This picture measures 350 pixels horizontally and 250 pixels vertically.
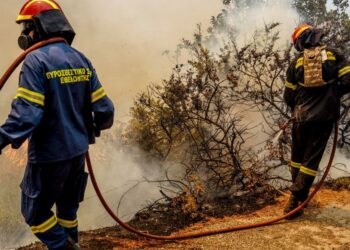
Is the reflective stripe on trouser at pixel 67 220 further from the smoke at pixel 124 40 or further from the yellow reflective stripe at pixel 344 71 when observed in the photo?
the smoke at pixel 124 40

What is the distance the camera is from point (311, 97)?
12.9 ft

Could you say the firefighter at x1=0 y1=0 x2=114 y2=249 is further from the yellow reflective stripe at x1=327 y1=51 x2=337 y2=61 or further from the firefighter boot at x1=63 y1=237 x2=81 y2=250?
the yellow reflective stripe at x1=327 y1=51 x2=337 y2=61

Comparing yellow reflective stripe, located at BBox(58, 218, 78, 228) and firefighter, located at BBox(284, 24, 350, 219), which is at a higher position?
firefighter, located at BBox(284, 24, 350, 219)

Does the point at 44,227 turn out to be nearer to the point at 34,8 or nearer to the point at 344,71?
the point at 34,8

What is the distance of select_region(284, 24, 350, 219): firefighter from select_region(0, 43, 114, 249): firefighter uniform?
7.70 feet

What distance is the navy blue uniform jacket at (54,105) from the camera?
2.28 metres

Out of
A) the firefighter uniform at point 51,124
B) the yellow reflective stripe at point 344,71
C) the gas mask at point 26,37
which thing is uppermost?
the gas mask at point 26,37

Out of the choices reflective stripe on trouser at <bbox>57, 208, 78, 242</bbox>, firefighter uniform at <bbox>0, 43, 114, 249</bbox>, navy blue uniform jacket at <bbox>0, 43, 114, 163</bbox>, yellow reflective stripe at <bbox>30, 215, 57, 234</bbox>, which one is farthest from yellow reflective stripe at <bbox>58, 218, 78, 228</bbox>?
navy blue uniform jacket at <bbox>0, 43, 114, 163</bbox>

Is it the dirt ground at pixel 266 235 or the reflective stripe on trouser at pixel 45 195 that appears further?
the dirt ground at pixel 266 235

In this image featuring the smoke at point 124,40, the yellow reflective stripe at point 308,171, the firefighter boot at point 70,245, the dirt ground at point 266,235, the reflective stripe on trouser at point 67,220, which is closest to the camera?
the firefighter boot at point 70,245

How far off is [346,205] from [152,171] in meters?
5.25

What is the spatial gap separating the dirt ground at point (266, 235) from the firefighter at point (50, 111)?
3.50 feet

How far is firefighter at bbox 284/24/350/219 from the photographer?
3799mm

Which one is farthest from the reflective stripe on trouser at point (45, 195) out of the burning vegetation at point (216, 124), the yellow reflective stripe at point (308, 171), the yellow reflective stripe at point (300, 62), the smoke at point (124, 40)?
the smoke at point (124, 40)
